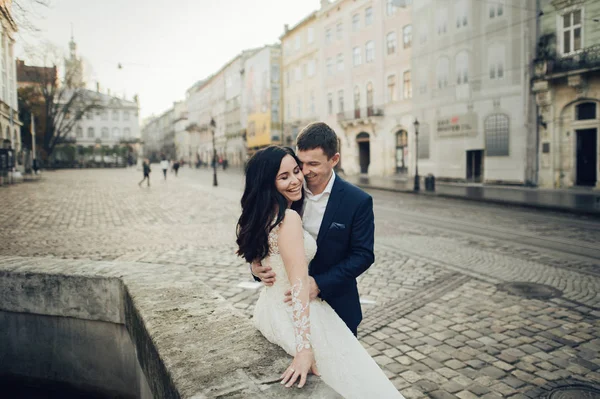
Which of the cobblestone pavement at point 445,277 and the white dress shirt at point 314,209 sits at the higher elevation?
the white dress shirt at point 314,209

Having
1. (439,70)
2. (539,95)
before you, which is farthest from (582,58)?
(439,70)

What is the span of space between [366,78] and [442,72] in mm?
8935

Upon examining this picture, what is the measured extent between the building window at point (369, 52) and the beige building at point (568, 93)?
14350 millimetres

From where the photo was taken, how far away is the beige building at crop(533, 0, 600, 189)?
19.7 m

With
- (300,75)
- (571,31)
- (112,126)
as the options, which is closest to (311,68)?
(300,75)

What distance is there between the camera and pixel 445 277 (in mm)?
6434

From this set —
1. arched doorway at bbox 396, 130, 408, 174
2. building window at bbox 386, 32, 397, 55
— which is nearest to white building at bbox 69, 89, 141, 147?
building window at bbox 386, 32, 397, 55

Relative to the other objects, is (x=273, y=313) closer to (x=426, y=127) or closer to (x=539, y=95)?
(x=539, y=95)

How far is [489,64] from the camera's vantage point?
24188 millimetres

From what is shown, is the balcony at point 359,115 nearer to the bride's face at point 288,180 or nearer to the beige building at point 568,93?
the beige building at point 568,93

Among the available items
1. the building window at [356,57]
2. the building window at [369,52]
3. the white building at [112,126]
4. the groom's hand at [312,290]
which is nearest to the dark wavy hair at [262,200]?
the groom's hand at [312,290]

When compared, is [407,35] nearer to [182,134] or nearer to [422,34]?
[422,34]

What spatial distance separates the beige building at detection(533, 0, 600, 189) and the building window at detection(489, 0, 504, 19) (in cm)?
202

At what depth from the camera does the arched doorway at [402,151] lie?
32094 mm
